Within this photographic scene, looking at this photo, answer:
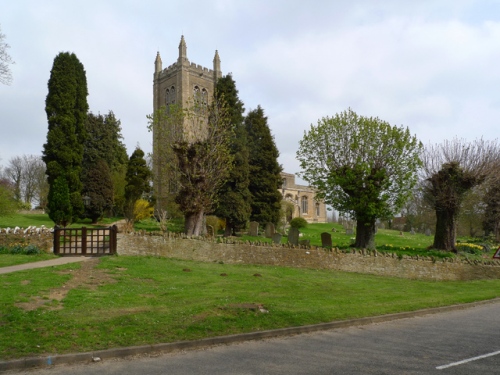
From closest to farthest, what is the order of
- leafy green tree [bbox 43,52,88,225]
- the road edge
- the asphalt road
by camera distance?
the road edge < the asphalt road < leafy green tree [bbox 43,52,88,225]

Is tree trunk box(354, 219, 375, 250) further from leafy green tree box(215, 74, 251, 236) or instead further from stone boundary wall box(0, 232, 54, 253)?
stone boundary wall box(0, 232, 54, 253)

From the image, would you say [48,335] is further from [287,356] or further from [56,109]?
[56,109]

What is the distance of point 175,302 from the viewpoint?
10.3m

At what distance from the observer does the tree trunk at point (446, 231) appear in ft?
89.5

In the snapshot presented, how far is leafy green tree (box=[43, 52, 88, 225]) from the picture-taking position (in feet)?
88.9

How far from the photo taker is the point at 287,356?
281 inches

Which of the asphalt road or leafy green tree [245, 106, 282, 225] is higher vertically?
leafy green tree [245, 106, 282, 225]

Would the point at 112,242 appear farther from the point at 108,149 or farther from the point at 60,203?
the point at 108,149

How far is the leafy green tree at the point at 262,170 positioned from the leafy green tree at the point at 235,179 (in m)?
4.95

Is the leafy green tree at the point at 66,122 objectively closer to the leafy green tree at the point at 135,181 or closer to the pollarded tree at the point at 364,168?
the leafy green tree at the point at 135,181

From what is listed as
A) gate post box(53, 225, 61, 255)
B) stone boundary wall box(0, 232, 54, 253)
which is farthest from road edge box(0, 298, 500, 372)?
stone boundary wall box(0, 232, 54, 253)

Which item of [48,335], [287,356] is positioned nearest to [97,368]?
[48,335]

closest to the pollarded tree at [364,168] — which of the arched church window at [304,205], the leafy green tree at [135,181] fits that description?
the leafy green tree at [135,181]

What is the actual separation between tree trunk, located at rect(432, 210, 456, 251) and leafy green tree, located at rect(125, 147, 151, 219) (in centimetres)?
2442
